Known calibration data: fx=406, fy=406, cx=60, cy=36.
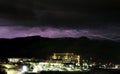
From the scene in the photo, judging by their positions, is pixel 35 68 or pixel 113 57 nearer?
pixel 35 68

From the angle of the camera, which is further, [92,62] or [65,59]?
[65,59]

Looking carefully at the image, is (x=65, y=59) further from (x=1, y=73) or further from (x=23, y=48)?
(x=1, y=73)

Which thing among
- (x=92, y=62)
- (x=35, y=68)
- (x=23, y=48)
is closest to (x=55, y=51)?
(x=23, y=48)

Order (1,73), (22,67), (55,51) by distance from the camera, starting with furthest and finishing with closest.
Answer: (55,51) → (22,67) → (1,73)

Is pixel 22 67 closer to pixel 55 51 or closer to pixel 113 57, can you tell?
pixel 113 57

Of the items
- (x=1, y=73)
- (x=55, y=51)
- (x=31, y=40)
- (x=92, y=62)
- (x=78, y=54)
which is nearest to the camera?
(x=1, y=73)

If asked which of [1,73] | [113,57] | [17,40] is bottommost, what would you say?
[1,73]

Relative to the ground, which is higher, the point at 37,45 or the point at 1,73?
the point at 37,45

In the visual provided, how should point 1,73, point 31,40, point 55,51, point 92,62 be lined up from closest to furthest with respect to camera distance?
point 1,73
point 92,62
point 55,51
point 31,40

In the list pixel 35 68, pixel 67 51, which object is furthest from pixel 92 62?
pixel 35 68
